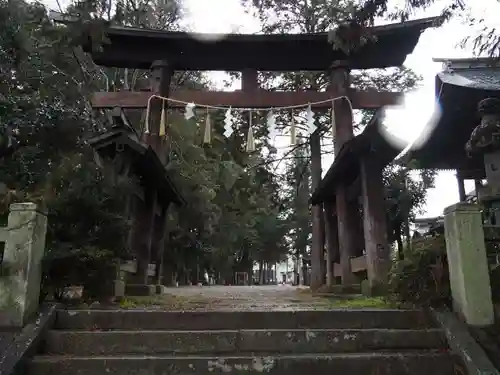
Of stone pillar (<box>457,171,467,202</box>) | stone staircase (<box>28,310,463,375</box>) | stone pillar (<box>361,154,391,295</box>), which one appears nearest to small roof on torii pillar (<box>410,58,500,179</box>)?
stone pillar (<box>457,171,467,202</box>)

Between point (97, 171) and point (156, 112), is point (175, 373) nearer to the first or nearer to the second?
point (97, 171)

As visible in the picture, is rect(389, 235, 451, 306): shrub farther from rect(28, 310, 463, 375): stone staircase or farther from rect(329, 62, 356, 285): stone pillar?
rect(329, 62, 356, 285): stone pillar

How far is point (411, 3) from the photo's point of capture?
16.8 feet

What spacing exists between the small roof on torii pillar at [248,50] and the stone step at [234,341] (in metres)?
6.43

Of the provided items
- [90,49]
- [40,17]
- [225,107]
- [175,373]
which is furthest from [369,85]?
[175,373]

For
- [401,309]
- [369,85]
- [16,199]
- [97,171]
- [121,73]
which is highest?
[121,73]

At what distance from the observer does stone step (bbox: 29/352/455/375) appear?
3.65 meters

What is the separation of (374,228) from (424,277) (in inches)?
82.2

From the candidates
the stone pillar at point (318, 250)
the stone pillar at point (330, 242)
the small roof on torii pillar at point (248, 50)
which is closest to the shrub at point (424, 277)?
the stone pillar at point (330, 242)

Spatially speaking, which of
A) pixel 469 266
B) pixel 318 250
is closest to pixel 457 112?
pixel 469 266

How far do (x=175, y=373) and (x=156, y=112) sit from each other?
245 inches

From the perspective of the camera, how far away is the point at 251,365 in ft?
12.1

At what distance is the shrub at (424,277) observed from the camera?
447 centimetres

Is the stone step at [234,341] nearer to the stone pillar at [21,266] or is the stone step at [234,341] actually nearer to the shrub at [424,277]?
the stone pillar at [21,266]
